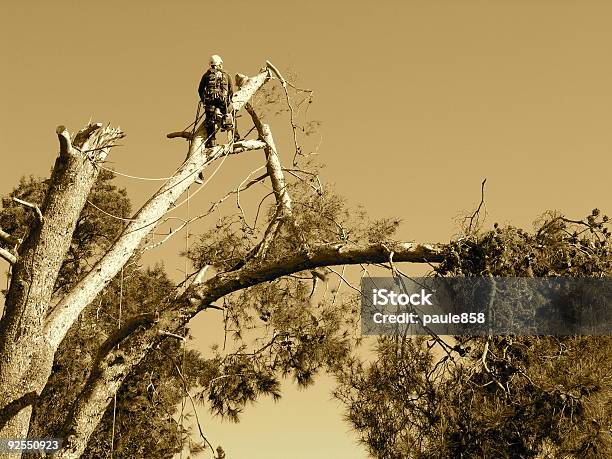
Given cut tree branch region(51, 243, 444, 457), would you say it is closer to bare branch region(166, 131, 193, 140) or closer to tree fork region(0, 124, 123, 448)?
tree fork region(0, 124, 123, 448)

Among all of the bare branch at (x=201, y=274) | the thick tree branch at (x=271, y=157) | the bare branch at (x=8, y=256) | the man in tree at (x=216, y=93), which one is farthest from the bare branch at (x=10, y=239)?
the thick tree branch at (x=271, y=157)

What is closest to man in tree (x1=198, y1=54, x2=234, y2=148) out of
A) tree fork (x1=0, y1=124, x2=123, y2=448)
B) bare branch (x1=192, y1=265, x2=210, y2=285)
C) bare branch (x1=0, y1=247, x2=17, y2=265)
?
tree fork (x1=0, y1=124, x2=123, y2=448)

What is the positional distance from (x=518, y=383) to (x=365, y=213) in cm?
302

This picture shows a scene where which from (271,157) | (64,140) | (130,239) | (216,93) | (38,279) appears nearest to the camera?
(38,279)

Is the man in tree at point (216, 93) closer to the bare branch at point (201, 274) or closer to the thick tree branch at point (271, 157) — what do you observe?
the thick tree branch at point (271, 157)

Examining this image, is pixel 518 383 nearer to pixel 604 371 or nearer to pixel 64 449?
pixel 604 371

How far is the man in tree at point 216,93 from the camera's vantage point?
8.03m

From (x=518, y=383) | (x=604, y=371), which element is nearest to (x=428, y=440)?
(x=518, y=383)

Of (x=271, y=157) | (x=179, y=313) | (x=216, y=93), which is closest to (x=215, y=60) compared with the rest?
(x=216, y=93)

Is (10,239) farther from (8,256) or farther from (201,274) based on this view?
(201,274)

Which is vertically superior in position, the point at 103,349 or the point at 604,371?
the point at 103,349

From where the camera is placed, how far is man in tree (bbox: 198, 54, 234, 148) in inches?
316

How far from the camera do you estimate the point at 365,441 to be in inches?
316

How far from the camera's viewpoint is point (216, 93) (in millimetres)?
8023
